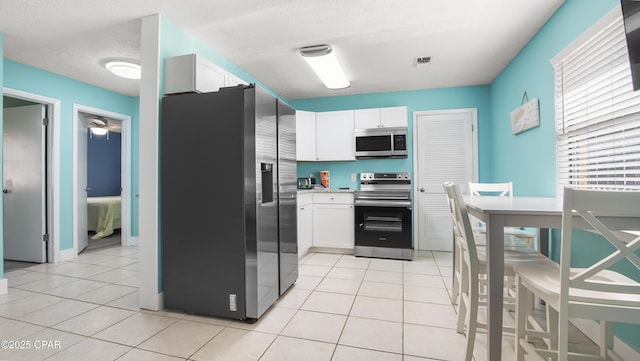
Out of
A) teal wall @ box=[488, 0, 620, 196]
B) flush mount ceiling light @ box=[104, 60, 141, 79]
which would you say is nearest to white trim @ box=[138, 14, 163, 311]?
flush mount ceiling light @ box=[104, 60, 141, 79]

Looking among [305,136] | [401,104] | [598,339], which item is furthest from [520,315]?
[401,104]

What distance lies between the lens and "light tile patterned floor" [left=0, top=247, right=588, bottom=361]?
1.76 metres

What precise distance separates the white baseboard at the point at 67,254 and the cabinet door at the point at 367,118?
4.46 metres

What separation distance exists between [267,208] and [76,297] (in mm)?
2008

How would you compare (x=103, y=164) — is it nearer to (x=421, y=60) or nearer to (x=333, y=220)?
(x=333, y=220)

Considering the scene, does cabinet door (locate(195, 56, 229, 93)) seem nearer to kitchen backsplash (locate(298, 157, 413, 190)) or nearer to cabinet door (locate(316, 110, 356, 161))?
cabinet door (locate(316, 110, 356, 161))

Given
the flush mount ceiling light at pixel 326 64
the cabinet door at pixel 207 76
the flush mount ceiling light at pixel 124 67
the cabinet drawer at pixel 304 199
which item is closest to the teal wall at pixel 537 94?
the flush mount ceiling light at pixel 326 64

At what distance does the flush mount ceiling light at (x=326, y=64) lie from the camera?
120 inches

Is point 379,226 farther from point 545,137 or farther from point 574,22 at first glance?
point 574,22

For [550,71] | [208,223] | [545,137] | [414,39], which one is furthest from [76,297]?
[550,71]

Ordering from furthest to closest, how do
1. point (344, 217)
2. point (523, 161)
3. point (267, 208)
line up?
point (344, 217), point (523, 161), point (267, 208)

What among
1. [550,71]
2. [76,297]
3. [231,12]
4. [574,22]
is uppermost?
[231,12]

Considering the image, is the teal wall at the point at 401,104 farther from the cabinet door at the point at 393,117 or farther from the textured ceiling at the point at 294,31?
the textured ceiling at the point at 294,31

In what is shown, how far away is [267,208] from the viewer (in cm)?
236
